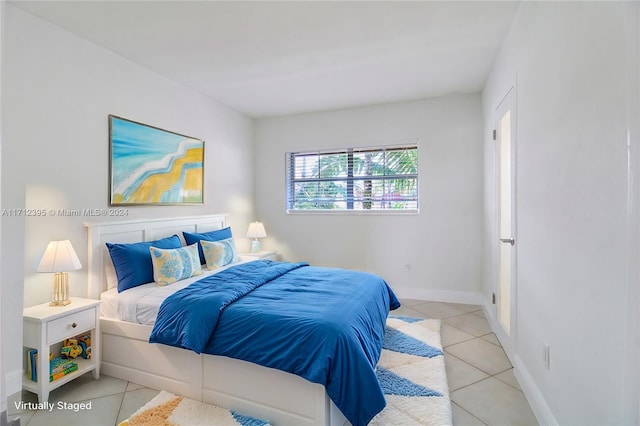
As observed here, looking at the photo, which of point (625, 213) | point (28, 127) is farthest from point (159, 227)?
point (625, 213)

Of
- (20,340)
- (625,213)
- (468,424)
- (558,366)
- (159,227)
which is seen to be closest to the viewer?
(625,213)

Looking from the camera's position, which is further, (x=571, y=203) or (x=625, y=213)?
(x=571, y=203)

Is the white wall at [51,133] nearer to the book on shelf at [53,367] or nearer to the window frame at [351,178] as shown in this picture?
the book on shelf at [53,367]

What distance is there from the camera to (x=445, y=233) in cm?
431

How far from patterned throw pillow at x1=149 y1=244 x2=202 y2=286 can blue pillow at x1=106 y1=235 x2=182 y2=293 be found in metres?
0.06

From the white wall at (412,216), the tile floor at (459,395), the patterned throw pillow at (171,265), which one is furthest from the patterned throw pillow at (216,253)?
the white wall at (412,216)

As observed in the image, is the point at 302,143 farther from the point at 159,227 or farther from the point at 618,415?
the point at 618,415

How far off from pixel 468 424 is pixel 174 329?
1885mm

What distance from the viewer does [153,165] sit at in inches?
134

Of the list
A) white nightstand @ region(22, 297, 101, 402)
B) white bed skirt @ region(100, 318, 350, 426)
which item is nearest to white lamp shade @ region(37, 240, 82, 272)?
white nightstand @ region(22, 297, 101, 402)

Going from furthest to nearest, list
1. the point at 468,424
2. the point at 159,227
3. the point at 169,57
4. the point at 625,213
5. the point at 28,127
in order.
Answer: the point at 159,227 < the point at 169,57 < the point at 28,127 < the point at 468,424 < the point at 625,213

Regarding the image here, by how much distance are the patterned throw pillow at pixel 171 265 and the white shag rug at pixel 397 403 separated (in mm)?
888

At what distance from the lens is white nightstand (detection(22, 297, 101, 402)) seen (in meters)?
2.15

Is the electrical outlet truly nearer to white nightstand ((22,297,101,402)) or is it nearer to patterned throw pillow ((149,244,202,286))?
patterned throw pillow ((149,244,202,286))
